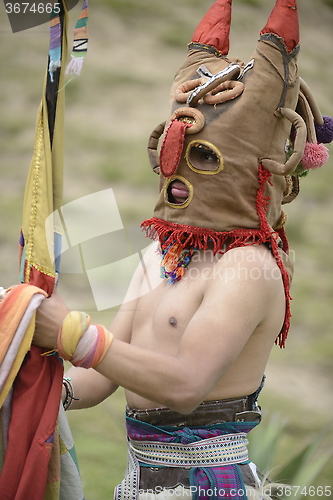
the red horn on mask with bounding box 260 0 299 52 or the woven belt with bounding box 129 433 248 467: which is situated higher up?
the red horn on mask with bounding box 260 0 299 52

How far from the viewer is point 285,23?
1278mm

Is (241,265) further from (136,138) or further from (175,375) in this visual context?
(136,138)

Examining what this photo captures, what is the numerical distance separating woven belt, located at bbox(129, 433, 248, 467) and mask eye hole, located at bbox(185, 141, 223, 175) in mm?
626

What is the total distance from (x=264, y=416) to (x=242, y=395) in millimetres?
1792

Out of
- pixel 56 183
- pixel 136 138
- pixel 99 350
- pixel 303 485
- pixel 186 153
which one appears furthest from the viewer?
pixel 136 138

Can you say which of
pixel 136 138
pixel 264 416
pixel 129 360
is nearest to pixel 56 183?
pixel 129 360

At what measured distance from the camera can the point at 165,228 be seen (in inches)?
51.8

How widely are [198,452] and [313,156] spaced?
76cm

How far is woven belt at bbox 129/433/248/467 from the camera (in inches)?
49.4

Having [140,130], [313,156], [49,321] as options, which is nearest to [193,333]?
[49,321]

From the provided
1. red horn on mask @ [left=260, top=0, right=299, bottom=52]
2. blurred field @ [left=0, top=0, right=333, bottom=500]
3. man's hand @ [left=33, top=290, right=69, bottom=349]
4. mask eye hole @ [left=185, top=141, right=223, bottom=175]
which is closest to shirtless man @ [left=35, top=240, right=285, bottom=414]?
man's hand @ [left=33, top=290, right=69, bottom=349]

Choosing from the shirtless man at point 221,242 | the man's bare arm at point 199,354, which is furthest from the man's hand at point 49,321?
the shirtless man at point 221,242
